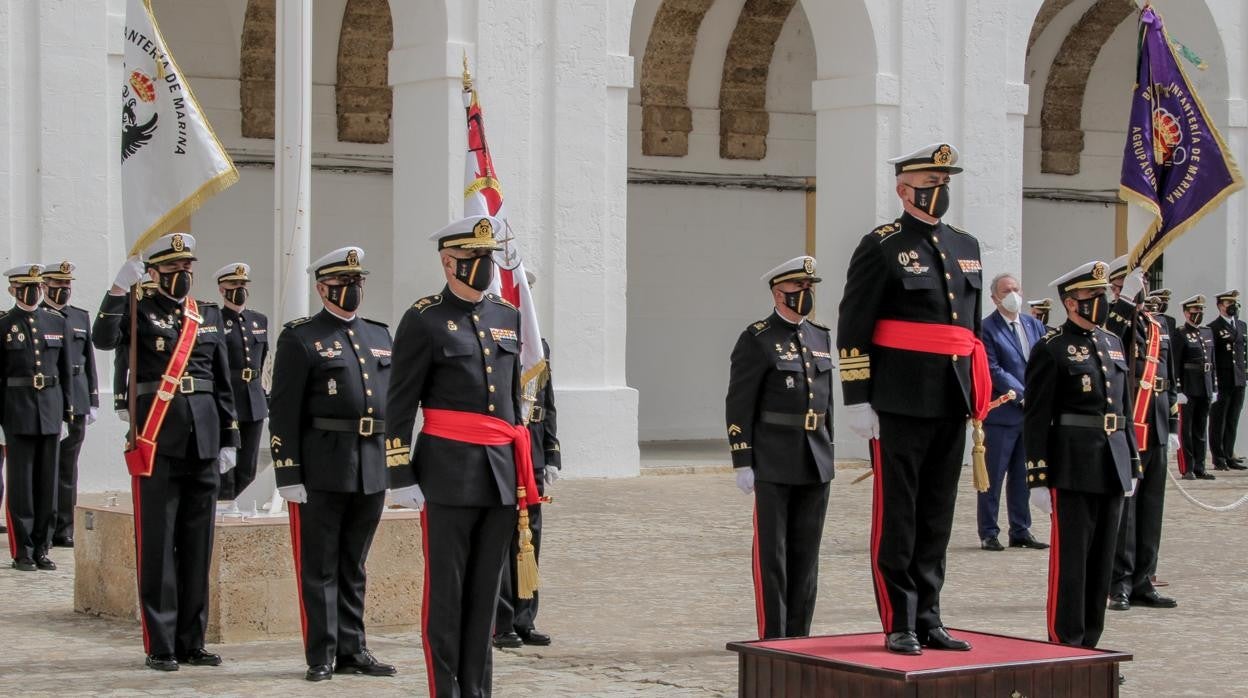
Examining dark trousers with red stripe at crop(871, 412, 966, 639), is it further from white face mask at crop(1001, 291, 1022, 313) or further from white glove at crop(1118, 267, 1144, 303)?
white face mask at crop(1001, 291, 1022, 313)

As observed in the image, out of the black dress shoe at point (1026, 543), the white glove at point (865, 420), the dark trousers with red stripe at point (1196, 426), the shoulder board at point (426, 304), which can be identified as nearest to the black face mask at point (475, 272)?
the shoulder board at point (426, 304)

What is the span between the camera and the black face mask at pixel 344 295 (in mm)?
8172

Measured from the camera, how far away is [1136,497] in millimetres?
10258

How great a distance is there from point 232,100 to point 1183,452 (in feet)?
33.5

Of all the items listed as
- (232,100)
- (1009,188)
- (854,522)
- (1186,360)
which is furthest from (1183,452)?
(232,100)

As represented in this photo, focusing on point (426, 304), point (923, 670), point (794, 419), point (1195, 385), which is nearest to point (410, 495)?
point (426, 304)

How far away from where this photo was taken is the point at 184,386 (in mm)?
8539

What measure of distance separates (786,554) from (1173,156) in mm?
3183

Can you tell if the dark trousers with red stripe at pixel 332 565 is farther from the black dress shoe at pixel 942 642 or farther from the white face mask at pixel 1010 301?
the white face mask at pixel 1010 301

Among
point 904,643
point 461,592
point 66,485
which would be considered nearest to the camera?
point 904,643

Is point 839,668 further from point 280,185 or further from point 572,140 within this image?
point 572,140

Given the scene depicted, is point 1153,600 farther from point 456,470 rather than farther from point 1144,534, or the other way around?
point 456,470

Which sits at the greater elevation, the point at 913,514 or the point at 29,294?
the point at 29,294

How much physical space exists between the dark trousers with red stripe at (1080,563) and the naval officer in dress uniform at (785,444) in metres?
1.01
